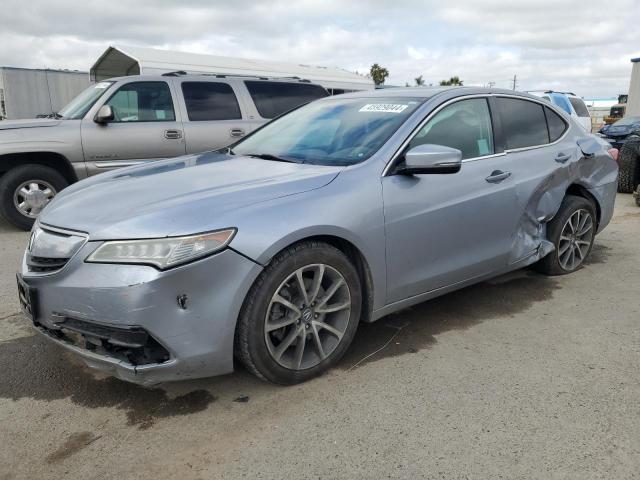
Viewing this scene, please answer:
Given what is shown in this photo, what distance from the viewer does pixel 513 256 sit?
392 centimetres

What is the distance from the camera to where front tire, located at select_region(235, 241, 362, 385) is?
2.61 meters

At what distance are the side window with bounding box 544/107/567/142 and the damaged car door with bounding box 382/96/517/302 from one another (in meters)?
0.78

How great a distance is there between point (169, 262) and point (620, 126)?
457 inches

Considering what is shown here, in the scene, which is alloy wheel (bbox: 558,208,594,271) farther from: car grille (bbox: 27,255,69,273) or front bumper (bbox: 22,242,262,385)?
car grille (bbox: 27,255,69,273)

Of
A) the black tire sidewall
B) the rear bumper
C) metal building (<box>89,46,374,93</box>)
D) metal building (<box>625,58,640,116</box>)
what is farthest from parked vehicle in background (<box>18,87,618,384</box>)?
metal building (<box>625,58,640,116</box>)

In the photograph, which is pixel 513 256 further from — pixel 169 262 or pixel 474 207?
pixel 169 262

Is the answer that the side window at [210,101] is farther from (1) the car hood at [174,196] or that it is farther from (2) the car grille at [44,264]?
(2) the car grille at [44,264]

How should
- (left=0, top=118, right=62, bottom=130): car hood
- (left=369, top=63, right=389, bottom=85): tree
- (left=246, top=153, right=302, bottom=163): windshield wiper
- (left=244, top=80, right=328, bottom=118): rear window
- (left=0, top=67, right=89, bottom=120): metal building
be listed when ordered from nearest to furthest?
1. (left=246, top=153, right=302, bottom=163): windshield wiper
2. (left=0, top=118, right=62, bottom=130): car hood
3. (left=244, top=80, right=328, bottom=118): rear window
4. (left=0, top=67, right=89, bottom=120): metal building
5. (left=369, top=63, right=389, bottom=85): tree

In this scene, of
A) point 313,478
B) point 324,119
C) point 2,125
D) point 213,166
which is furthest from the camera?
point 2,125

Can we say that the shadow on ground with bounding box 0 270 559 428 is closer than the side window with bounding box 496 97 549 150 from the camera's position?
Yes

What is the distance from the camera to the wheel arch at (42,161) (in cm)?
639

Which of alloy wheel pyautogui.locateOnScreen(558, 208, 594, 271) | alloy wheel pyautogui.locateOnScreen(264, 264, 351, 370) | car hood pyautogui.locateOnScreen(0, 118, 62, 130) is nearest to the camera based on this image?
alloy wheel pyautogui.locateOnScreen(264, 264, 351, 370)

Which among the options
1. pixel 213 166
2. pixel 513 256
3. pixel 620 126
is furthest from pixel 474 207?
pixel 620 126

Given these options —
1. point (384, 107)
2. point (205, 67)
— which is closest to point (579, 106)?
point (205, 67)
